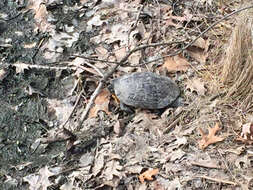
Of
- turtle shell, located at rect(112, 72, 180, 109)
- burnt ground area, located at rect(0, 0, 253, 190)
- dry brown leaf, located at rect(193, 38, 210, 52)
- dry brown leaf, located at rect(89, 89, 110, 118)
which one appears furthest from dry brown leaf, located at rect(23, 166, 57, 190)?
dry brown leaf, located at rect(193, 38, 210, 52)

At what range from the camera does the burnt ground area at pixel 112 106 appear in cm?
329

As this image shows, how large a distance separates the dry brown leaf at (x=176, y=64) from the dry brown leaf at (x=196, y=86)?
0.22 m

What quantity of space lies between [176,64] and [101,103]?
0.93 m

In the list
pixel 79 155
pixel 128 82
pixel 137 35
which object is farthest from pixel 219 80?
pixel 79 155

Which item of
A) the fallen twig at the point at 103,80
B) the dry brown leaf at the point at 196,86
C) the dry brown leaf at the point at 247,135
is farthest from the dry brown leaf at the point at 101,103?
the dry brown leaf at the point at 247,135

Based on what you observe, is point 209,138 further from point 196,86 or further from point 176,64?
point 176,64

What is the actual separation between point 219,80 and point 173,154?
0.97 metres

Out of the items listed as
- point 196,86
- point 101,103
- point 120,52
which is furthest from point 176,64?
point 101,103

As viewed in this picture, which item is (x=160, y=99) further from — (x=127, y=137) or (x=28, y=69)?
(x=28, y=69)

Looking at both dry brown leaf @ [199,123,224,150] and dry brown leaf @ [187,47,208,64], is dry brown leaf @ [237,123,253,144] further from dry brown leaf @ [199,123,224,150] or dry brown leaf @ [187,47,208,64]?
dry brown leaf @ [187,47,208,64]

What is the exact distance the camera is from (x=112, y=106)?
3975 millimetres

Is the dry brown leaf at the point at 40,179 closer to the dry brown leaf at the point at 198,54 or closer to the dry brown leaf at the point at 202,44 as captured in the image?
the dry brown leaf at the point at 198,54

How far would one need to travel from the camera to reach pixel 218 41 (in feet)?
13.5

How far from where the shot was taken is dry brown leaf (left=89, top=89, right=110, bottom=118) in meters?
3.93
